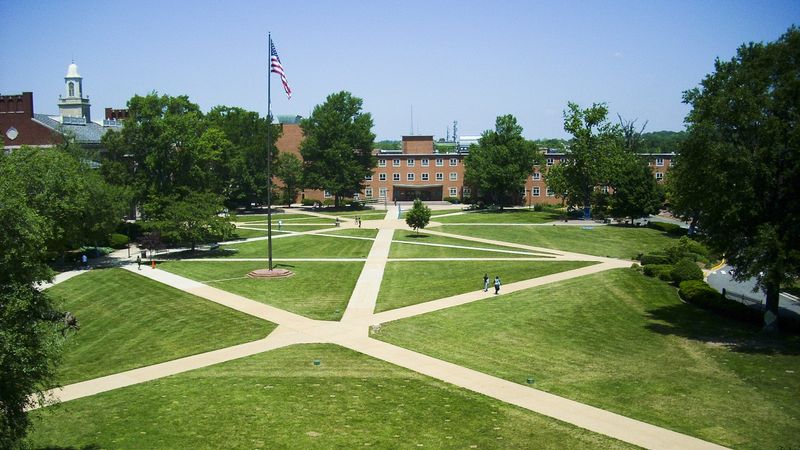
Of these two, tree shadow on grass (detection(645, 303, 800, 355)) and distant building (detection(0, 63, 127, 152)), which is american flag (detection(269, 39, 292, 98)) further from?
distant building (detection(0, 63, 127, 152))

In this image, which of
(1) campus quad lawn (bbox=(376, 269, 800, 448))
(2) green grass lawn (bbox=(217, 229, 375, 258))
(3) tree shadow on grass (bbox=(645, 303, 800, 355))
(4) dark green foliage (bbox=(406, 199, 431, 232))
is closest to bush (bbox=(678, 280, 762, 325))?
(3) tree shadow on grass (bbox=(645, 303, 800, 355))

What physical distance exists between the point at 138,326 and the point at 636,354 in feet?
81.3

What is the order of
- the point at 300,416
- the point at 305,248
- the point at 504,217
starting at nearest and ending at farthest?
1. the point at 300,416
2. the point at 305,248
3. the point at 504,217

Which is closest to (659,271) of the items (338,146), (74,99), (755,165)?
(755,165)

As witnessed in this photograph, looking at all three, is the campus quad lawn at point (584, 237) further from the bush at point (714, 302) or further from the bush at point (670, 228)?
the bush at point (714, 302)

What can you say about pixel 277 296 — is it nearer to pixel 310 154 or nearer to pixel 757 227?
pixel 757 227

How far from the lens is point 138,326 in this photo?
33.3m

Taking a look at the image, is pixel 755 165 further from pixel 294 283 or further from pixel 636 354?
pixel 294 283

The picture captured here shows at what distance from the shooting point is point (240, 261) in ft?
A: 166

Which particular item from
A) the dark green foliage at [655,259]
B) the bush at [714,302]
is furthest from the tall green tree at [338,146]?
the bush at [714,302]

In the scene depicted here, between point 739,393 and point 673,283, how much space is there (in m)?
20.0

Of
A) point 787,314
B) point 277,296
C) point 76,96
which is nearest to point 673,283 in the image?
point 787,314

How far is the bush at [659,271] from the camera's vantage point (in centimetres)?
4138

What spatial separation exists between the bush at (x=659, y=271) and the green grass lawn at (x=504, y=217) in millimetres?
36549
